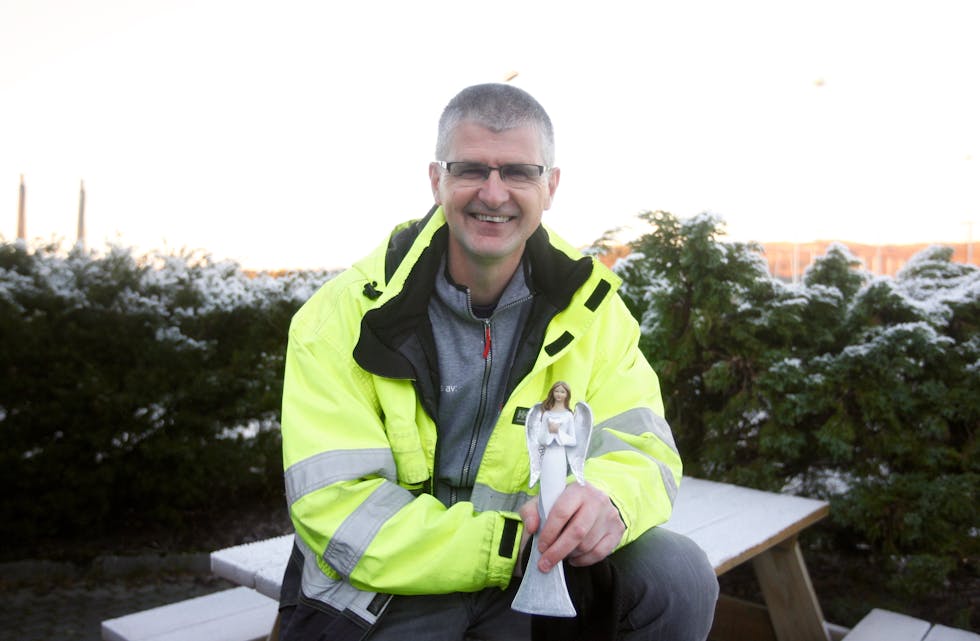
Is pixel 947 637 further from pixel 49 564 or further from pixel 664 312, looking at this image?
pixel 49 564

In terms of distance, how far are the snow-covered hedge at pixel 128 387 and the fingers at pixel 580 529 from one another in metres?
4.08

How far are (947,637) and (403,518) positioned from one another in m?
2.53

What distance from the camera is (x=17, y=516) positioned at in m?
4.96

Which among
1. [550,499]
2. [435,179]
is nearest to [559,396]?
[550,499]

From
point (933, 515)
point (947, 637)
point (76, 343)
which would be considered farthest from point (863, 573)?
point (76, 343)

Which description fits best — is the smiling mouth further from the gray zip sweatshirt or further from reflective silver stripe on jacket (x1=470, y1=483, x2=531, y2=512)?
reflective silver stripe on jacket (x1=470, y1=483, x2=531, y2=512)

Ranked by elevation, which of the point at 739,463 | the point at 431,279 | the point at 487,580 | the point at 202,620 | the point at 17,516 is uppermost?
the point at 431,279

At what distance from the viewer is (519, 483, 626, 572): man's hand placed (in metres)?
1.75

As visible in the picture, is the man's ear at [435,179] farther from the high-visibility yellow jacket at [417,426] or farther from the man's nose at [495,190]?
the man's nose at [495,190]

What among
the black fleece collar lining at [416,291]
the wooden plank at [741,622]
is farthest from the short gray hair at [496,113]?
the wooden plank at [741,622]

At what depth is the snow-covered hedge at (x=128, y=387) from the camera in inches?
193

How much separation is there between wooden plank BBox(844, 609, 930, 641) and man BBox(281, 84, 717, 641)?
1.54 m

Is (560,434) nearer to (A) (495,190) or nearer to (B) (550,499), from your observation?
(B) (550,499)

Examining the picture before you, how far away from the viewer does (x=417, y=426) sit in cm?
231
